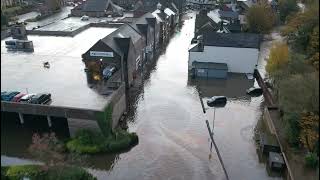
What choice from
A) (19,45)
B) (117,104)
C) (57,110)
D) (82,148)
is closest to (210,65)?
(117,104)

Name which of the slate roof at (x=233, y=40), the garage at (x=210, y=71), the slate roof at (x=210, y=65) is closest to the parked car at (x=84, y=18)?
the slate roof at (x=210, y=65)

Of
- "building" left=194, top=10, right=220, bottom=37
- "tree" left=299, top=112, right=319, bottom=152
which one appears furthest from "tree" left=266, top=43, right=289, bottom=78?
"building" left=194, top=10, right=220, bottom=37

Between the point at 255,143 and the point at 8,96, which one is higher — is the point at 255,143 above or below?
below

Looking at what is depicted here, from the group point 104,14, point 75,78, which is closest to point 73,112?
point 75,78

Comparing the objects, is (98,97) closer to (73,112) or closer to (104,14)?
(73,112)

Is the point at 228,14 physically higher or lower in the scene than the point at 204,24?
higher

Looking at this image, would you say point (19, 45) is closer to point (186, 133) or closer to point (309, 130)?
point (186, 133)
